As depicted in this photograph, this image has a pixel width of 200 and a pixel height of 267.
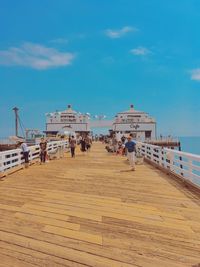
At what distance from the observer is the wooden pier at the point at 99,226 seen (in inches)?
125

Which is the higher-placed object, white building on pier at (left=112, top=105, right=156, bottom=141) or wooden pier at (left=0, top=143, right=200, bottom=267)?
white building on pier at (left=112, top=105, right=156, bottom=141)

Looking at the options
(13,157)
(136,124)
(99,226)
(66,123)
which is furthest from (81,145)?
(66,123)

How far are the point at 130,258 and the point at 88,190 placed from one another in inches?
158

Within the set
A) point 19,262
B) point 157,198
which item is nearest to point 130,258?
point 19,262

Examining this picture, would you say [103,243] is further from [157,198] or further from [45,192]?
[45,192]

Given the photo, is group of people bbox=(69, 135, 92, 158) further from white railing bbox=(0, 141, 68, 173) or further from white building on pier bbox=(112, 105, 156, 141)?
white building on pier bbox=(112, 105, 156, 141)

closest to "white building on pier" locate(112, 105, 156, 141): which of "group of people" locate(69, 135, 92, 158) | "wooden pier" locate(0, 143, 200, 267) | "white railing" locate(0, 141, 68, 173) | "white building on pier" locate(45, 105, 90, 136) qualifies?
"white building on pier" locate(45, 105, 90, 136)

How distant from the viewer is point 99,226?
4266 mm

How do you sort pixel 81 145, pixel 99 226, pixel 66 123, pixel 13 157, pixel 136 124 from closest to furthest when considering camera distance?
pixel 99 226, pixel 13 157, pixel 81 145, pixel 136 124, pixel 66 123

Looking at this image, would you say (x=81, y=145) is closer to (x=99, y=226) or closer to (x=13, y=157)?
(x=13, y=157)

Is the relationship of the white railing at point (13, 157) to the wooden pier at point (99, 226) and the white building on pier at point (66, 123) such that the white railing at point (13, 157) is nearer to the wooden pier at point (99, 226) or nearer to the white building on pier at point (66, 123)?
the wooden pier at point (99, 226)

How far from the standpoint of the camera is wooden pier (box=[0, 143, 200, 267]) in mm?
3168

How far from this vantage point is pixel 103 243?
3.59 m

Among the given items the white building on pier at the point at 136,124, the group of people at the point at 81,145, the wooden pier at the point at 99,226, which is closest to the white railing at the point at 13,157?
the group of people at the point at 81,145
